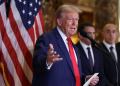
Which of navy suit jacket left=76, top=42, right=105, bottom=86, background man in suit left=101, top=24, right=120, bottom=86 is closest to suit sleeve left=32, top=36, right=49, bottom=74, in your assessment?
navy suit jacket left=76, top=42, right=105, bottom=86

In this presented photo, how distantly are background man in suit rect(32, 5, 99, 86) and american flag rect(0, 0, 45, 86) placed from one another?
0.62m

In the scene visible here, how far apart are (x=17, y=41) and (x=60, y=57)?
933mm

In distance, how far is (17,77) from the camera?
260 cm

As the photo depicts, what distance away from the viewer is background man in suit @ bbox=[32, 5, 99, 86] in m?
1.91

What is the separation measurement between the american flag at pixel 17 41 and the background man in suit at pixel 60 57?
2.04 ft

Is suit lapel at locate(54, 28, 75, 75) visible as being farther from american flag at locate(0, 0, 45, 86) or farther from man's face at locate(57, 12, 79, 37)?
american flag at locate(0, 0, 45, 86)

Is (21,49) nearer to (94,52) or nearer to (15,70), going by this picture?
(15,70)

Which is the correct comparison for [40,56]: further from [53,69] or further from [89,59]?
[89,59]

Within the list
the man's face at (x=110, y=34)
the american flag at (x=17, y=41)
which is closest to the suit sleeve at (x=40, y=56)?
the american flag at (x=17, y=41)

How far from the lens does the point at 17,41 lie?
105 inches

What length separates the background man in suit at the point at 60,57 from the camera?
191cm

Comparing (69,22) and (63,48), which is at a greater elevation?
(69,22)

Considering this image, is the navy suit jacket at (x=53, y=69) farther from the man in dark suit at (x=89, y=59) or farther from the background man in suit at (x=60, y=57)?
the man in dark suit at (x=89, y=59)

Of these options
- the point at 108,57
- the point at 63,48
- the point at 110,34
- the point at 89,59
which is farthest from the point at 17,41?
the point at 110,34
